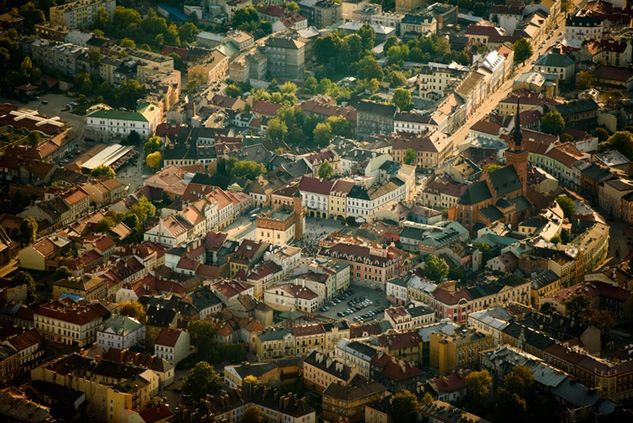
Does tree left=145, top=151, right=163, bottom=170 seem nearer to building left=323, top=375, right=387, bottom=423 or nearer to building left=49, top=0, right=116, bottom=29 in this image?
building left=49, top=0, right=116, bottom=29

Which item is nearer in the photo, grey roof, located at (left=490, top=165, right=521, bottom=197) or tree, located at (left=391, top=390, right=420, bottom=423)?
tree, located at (left=391, top=390, right=420, bottom=423)

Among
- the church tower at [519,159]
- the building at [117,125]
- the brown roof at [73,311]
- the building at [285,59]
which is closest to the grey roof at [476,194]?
the church tower at [519,159]

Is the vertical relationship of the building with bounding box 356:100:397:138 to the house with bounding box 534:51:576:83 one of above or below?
below

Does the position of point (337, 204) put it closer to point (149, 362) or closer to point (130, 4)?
point (149, 362)

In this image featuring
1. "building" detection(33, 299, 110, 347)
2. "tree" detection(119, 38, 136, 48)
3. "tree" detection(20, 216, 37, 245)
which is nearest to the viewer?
"building" detection(33, 299, 110, 347)

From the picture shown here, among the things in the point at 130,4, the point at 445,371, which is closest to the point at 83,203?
the point at 445,371

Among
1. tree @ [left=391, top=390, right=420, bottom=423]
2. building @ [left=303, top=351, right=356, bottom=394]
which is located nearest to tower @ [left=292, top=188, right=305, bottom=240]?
building @ [left=303, top=351, right=356, bottom=394]

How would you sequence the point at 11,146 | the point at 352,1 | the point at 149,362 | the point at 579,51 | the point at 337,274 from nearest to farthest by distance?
the point at 149,362 → the point at 337,274 → the point at 11,146 → the point at 579,51 → the point at 352,1
